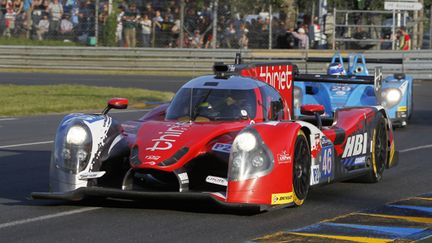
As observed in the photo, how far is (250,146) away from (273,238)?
3.95ft

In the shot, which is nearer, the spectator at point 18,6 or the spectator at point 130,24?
the spectator at point 18,6

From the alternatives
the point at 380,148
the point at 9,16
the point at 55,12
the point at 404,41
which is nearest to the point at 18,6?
the point at 9,16

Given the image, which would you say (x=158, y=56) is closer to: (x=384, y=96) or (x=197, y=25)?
(x=197, y=25)

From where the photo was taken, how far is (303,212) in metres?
8.91

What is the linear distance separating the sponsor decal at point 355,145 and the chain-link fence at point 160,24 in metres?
22.2

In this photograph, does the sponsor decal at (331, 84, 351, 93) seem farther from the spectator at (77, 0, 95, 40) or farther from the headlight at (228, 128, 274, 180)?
the spectator at (77, 0, 95, 40)

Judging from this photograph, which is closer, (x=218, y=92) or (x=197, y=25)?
(x=218, y=92)

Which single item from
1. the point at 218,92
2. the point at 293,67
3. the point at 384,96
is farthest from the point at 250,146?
the point at 384,96

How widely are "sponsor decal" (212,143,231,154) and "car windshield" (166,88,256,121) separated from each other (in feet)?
2.65

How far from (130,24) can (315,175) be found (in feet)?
84.1

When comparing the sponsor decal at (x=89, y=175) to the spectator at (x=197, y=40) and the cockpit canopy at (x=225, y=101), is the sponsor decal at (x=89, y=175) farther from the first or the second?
the spectator at (x=197, y=40)

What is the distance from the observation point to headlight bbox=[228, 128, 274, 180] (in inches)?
333

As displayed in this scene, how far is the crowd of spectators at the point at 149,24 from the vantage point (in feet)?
110

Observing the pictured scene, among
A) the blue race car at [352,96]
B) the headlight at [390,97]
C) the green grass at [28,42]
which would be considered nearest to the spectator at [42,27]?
the green grass at [28,42]
